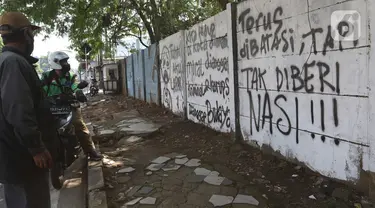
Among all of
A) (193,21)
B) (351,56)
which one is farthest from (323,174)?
(193,21)

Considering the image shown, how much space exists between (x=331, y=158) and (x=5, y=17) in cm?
311

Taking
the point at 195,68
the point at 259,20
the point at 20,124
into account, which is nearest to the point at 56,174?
the point at 20,124

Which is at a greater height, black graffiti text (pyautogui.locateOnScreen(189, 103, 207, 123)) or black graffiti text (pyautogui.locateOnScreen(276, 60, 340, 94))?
black graffiti text (pyautogui.locateOnScreen(276, 60, 340, 94))

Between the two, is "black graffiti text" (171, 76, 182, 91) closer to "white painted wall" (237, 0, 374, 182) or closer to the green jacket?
"white painted wall" (237, 0, 374, 182)

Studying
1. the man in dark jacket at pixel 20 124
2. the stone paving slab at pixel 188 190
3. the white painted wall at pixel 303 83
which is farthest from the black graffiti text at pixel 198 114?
the man in dark jacket at pixel 20 124

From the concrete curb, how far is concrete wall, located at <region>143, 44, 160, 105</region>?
5539mm

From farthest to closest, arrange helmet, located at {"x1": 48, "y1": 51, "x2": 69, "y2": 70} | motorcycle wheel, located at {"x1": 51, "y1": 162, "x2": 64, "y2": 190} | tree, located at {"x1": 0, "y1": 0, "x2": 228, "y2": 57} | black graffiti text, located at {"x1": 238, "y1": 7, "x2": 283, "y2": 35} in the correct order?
tree, located at {"x1": 0, "y1": 0, "x2": 228, "y2": 57}, helmet, located at {"x1": 48, "y1": 51, "x2": 69, "y2": 70}, black graffiti text, located at {"x1": 238, "y1": 7, "x2": 283, "y2": 35}, motorcycle wheel, located at {"x1": 51, "y1": 162, "x2": 64, "y2": 190}

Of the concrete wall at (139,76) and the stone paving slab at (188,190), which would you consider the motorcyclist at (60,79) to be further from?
the concrete wall at (139,76)

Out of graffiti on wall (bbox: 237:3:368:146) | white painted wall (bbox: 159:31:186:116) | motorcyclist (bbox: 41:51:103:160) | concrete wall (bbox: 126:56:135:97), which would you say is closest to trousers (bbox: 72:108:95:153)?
motorcyclist (bbox: 41:51:103:160)

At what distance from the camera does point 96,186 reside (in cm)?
408

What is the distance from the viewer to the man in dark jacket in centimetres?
226

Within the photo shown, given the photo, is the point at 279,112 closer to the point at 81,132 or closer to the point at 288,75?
the point at 288,75

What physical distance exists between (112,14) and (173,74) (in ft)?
20.6

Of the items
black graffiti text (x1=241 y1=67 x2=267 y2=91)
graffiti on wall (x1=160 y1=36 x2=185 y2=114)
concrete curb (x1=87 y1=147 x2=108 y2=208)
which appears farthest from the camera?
graffiti on wall (x1=160 y1=36 x2=185 y2=114)
